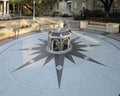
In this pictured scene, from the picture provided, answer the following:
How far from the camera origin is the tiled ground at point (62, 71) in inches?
475

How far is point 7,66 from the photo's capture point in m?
15.5

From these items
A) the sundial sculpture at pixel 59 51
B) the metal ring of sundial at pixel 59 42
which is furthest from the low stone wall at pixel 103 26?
the metal ring of sundial at pixel 59 42

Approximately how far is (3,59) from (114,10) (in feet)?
98.7

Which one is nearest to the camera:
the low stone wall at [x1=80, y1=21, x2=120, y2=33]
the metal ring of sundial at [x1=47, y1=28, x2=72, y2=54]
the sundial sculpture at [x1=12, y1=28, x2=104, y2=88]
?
the sundial sculpture at [x1=12, y1=28, x2=104, y2=88]

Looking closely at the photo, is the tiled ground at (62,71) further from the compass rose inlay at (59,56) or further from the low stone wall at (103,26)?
the low stone wall at (103,26)

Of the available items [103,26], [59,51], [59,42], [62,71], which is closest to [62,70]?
[62,71]

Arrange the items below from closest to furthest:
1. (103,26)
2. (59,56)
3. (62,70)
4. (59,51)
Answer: (62,70)
(59,56)
(59,51)
(103,26)

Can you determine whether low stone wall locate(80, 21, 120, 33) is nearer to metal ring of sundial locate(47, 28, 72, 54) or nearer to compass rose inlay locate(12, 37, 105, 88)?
compass rose inlay locate(12, 37, 105, 88)

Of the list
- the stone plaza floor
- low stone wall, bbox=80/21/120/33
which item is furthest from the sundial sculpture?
low stone wall, bbox=80/21/120/33

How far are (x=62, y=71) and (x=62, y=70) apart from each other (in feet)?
0.37

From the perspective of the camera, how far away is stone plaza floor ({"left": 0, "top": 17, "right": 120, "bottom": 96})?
12.1 metres

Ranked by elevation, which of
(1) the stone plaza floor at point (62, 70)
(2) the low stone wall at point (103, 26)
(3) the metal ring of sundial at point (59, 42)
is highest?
(2) the low stone wall at point (103, 26)

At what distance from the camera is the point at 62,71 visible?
45.2ft

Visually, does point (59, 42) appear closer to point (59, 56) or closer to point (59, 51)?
point (59, 51)
